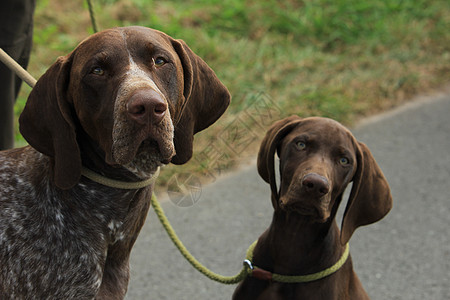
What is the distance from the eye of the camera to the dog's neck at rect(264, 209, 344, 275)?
128 inches

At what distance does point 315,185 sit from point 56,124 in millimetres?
1127

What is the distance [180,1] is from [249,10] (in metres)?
0.88

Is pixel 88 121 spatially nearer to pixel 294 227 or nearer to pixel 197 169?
pixel 294 227

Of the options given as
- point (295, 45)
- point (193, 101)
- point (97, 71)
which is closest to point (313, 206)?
point (193, 101)

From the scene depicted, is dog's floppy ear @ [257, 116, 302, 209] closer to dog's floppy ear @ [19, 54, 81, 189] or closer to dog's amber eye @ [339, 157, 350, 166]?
dog's amber eye @ [339, 157, 350, 166]

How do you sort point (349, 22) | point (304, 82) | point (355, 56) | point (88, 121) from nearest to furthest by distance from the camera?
1. point (88, 121)
2. point (304, 82)
3. point (355, 56)
4. point (349, 22)

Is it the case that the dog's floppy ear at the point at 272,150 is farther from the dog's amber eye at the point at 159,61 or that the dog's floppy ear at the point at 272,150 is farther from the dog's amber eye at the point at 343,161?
the dog's amber eye at the point at 159,61

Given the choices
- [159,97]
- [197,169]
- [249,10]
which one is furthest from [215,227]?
[249,10]


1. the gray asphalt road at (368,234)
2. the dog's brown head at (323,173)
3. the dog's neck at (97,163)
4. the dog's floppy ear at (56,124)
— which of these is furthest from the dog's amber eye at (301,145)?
the gray asphalt road at (368,234)

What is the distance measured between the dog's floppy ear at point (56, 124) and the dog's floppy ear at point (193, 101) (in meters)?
0.44

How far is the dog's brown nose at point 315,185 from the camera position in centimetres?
293

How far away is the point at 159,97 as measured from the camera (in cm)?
237

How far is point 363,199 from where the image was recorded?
10.5 feet

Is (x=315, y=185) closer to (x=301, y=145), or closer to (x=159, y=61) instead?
(x=301, y=145)
